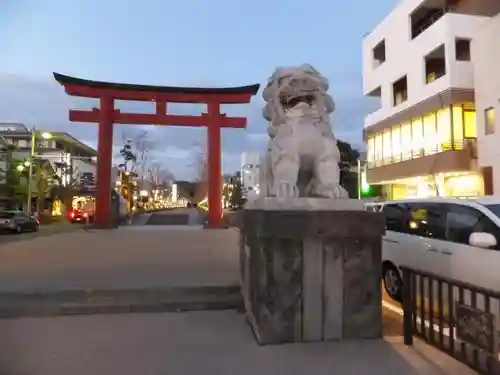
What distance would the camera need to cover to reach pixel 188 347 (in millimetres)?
4102

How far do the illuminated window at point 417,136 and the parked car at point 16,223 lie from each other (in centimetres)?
2062

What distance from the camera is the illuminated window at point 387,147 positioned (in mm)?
26594

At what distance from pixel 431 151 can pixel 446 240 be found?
708 inches

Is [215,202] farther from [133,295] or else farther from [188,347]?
[188,347]

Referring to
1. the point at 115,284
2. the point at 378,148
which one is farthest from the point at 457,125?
the point at 115,284

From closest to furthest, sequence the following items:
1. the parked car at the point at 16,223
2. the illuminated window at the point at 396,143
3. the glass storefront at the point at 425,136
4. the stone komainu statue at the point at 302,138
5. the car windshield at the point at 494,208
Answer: the stone komainu statue at the point at 302,138 < the car windshield at the point at 494,208 < the glass storefront at the point at 425,136 < the parked car at the point at 16,223 < the illuminated window at the point at 396,143

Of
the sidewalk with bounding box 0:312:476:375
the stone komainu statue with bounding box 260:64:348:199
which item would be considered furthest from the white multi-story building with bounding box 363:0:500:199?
the sidewalk with bounding box 0:312:476:375

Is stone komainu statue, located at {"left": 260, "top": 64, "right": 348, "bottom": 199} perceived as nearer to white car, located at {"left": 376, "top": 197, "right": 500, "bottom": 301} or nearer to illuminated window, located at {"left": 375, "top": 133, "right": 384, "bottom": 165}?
white car, located at {"left": 376, "top": 197, "right": 500, "bottom": 301}

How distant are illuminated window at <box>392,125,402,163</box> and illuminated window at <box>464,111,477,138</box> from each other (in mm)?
4633

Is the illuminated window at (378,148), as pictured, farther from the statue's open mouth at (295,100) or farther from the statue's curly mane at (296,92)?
the statue's open mouth at (295,100)

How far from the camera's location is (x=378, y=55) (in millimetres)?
29250

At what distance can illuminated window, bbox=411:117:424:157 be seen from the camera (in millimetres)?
23328

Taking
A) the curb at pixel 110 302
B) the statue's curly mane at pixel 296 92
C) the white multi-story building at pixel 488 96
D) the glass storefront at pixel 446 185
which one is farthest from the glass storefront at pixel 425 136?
the curb at pixel 110 302

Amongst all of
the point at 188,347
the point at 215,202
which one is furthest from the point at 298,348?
the point at 215,202
